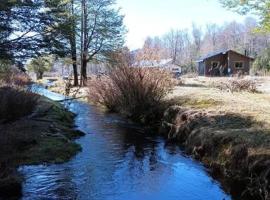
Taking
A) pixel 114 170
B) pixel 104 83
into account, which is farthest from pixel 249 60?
pixel 114 170

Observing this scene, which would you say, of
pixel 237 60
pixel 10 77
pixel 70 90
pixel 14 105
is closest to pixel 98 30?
pixel 70 90

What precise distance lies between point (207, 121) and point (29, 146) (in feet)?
20.2

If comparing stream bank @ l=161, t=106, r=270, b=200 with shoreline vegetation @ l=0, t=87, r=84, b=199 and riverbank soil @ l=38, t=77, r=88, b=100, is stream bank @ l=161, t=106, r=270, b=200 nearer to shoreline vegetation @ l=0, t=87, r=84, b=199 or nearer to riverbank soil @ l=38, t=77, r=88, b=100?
shoreline vegetation @ l=0, t=87, r=84, b=199

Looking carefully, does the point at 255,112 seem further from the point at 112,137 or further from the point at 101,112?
the point at 101,112

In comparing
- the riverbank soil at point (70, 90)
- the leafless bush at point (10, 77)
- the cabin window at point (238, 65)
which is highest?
the cabin window at point (238, 65)

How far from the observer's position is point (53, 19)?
14.3 metres

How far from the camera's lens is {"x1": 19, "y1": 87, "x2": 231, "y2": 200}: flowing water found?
10.0 meters

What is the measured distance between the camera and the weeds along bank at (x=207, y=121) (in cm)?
1033

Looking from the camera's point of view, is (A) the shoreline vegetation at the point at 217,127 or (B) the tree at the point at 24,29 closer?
(A) the shoreline vegetation at the point at 217,127

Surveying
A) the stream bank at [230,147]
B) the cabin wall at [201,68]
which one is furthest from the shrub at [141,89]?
the cabin wall at [201,68]

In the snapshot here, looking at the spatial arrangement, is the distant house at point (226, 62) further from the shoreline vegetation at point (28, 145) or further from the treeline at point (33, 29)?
the treeline at point (33, 29)

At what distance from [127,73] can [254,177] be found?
13323 millimetres

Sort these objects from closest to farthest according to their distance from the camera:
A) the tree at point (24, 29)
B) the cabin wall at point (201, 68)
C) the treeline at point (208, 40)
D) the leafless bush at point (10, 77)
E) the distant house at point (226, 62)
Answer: the tree at point (24, 29) < the leafless bush at point (10, 77) < the distant house at point (226, 62) < the cabin wall at point (201, 68) < the treeline at point (208, 40)

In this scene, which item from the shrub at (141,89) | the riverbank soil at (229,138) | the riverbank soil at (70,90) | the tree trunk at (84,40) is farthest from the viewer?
the tree trunk at (84,40)
